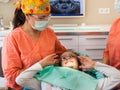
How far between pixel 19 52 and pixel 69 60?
0.35 meters

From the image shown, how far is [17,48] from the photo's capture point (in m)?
1.57

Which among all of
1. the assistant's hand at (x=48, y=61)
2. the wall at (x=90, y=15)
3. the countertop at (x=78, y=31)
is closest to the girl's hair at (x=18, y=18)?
the assistant's hand at (x=48, y=61)

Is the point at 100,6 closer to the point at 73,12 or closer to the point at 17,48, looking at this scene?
the point at 73,12

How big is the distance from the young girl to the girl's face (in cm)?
3

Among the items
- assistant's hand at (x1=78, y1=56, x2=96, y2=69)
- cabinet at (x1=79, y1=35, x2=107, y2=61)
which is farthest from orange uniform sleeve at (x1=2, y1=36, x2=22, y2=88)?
cabinet at (x1=79, y1=35, x2=107, y2=61)

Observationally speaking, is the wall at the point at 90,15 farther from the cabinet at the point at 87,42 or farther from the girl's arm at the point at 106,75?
the girl's arm at the point at 106,75

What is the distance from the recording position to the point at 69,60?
5.24 ft

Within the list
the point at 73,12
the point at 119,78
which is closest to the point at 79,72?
the point at 119,78

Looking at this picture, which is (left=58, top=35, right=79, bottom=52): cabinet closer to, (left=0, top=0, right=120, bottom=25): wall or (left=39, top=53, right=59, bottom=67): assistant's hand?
(left=0, top=0, right=120, bottom=25): wall

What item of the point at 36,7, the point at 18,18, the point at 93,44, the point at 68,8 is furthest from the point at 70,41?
the point at 36,7

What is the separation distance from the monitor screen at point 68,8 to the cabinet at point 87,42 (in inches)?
19.8

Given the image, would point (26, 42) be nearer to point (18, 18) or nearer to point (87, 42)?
point (18, 18)

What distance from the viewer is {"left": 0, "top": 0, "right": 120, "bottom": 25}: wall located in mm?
3387

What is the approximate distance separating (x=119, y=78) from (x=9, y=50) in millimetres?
749
